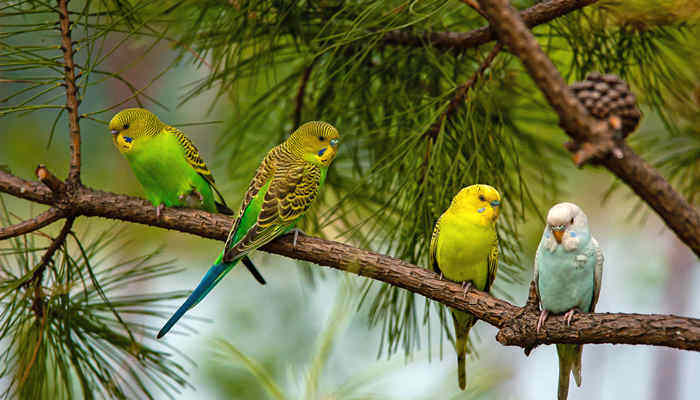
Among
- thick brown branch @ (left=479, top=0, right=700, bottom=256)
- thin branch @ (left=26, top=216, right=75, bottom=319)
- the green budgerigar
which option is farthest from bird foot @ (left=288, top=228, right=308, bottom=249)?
thick brown branch @ (left=479, top=0, right=700, bottom=256)

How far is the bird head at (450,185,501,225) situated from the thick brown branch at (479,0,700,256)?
52cm

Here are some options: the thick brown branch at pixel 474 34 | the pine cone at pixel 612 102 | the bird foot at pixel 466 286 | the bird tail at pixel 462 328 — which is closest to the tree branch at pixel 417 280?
the bird foot at pixel 466 286

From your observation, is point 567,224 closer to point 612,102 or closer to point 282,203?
point 612,102

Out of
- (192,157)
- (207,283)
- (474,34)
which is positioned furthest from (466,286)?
(192,157)

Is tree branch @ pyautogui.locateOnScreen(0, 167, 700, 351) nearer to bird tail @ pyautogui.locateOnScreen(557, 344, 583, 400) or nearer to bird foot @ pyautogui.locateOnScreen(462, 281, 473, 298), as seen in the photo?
bird foot @ pyautogui.locateOnScreen(462, 281, 473, 298)

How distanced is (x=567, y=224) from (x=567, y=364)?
14.8 inches

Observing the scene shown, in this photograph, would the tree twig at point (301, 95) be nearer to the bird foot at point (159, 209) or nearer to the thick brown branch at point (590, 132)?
the bird foot at point (159, 209)

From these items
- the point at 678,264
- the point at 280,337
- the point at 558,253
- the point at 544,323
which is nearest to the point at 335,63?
the point at 558,253

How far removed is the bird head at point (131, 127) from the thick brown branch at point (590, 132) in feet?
3.47

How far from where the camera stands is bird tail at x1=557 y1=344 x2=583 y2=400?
149cm

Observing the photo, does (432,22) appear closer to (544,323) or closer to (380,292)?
(380,292)

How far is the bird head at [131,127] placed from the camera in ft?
5.42

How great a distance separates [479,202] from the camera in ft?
4.84

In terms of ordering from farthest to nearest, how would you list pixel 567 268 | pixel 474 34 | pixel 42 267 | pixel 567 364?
1. pixel 474 34
2. pixel 42 267
3. pixel 567 364
4. pixel 567 268
